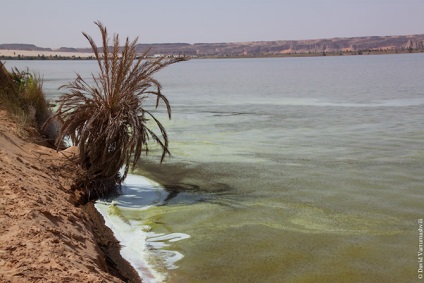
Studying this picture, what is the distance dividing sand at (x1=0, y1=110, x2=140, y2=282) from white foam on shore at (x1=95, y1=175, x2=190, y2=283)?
12cm

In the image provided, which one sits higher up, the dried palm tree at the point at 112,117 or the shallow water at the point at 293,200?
the dried palm tree at the point at 112,117

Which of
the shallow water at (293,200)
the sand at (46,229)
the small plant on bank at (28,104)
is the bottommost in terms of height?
the shallow water at (293,200)

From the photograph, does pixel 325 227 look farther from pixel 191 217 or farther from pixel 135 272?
pixel 135 272

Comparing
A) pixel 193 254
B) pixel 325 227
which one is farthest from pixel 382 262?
pixel 193 254

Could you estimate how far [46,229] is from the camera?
461 cm

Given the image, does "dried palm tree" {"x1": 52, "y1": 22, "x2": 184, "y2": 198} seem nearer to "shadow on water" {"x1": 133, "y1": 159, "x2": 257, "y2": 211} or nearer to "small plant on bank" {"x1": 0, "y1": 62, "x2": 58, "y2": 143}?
"shadow on water" {"x1": 133, "y1": 159, "x2": 257, "y2": 211}

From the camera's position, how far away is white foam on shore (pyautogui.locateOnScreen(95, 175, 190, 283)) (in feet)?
17.6

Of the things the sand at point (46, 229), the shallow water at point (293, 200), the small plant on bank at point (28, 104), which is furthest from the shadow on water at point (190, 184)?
the small plant on bank at point (28, 104)

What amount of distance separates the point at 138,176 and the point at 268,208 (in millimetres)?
2606

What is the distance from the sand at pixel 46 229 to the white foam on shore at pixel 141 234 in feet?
0.40

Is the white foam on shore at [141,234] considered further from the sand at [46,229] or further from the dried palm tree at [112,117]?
the dried palm tree at [112,117]

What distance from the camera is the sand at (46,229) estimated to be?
3850mm

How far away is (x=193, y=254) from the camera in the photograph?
5.61 metres

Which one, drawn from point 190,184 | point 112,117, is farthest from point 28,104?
point 190,184
